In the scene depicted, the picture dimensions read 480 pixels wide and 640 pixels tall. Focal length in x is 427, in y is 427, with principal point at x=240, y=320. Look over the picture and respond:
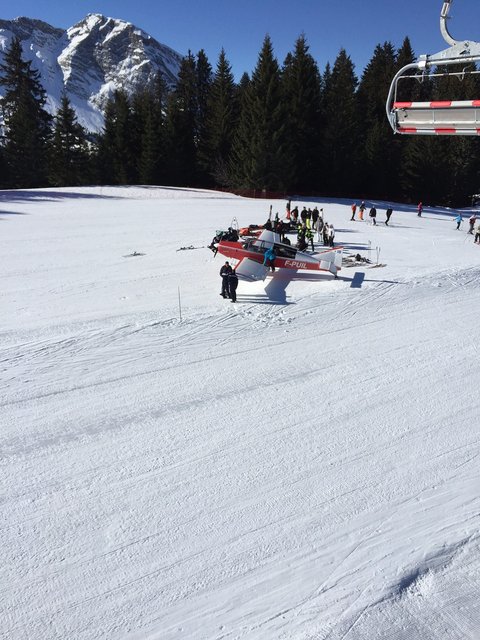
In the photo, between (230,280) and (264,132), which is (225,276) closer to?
(230,280)

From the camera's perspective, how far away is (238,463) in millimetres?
6555

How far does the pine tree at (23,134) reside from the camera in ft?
143

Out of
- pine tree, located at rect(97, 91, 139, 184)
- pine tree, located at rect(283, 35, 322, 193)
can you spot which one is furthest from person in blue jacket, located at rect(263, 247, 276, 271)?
pine tree, located at rect(97, 91, 139, 184)

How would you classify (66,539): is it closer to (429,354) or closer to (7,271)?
(429,354)

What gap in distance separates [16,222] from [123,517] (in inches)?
829

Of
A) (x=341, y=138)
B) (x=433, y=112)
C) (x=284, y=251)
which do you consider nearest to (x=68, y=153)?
(x=341, y=138)

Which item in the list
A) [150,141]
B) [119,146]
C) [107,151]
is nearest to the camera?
[150,141]

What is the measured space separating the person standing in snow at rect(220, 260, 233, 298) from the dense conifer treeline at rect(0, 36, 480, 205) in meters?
27.5

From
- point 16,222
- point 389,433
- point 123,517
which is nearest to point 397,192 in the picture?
point 16,222

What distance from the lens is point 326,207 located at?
106 feet

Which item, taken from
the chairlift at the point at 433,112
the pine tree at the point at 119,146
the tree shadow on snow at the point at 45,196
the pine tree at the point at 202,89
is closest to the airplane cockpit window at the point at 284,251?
the chairlift at the point at 433,112

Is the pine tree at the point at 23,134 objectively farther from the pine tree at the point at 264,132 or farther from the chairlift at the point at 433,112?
the chairlift at the point at 433,112

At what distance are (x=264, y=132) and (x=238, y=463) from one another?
36639mm

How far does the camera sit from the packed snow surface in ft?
15.5
